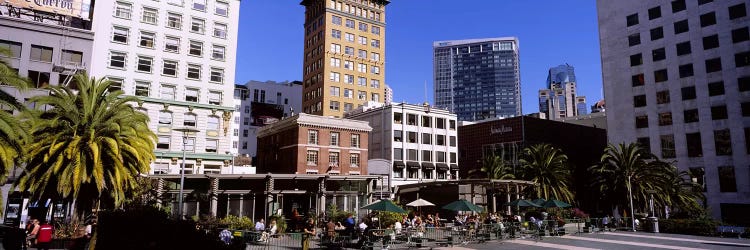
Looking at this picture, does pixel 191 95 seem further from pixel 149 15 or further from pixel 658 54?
pixel 658 54

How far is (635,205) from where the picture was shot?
4825 cm

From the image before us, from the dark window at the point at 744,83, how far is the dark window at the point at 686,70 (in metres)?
5.37

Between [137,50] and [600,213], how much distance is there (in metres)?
61.2

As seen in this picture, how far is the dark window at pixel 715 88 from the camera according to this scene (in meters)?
56.2

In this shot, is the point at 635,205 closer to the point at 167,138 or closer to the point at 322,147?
the point at 322,147

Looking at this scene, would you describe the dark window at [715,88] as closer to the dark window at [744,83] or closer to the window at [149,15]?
the dark window at [744,83]

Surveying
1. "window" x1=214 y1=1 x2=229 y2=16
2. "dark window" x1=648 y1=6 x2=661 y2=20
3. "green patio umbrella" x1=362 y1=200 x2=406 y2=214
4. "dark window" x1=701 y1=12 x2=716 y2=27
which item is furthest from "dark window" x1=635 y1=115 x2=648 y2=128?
"window" x1=214 y1=1 x2=229 y2=16

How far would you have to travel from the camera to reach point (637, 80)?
2542 inches

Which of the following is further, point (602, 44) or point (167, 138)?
point (602, 44)

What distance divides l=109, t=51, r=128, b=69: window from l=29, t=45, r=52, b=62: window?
516 cm

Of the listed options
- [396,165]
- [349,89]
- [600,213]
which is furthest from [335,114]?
[600,213]

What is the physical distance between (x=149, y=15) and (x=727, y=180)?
221ft

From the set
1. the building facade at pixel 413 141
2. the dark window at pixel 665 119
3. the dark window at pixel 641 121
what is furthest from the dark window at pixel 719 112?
the building facade at pixel 413 141

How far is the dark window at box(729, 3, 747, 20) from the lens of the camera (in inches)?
2166
